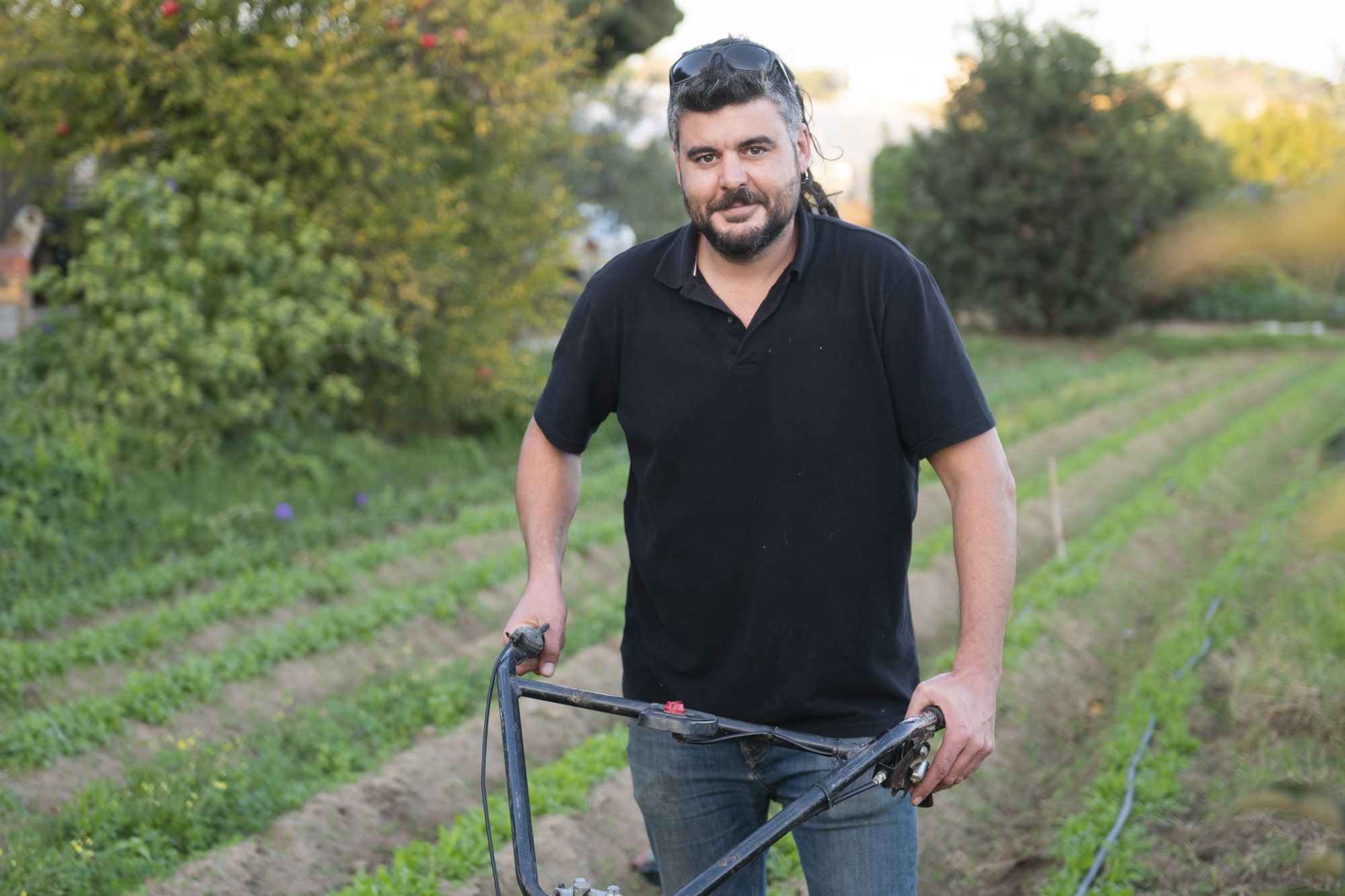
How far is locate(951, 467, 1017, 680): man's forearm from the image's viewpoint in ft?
7.69

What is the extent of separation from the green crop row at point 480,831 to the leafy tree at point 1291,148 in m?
3.09

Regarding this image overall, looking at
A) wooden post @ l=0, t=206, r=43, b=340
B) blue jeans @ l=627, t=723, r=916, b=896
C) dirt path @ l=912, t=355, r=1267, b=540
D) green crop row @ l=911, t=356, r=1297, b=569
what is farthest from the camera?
dirt path @ l=912, t=355, r=1267, b=540

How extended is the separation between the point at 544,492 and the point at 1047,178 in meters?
19.7

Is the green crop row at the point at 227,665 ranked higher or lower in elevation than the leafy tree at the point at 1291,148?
lower

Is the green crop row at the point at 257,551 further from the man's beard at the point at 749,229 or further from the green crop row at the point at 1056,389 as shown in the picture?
the man's beard at the point at 749,229

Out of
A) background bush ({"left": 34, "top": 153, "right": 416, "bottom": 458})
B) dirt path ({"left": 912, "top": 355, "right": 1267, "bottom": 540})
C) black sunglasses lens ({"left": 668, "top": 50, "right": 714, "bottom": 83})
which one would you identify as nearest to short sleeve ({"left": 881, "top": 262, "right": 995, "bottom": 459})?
black sunglasses lens ({"left": 668, "top": 50, "right": 714, "bottom": 83})

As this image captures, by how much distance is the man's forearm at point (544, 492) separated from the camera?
9.09ft

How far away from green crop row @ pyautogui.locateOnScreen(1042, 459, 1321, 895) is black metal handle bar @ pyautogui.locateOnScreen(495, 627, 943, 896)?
2400mm

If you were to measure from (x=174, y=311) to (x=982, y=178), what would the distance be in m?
15.9

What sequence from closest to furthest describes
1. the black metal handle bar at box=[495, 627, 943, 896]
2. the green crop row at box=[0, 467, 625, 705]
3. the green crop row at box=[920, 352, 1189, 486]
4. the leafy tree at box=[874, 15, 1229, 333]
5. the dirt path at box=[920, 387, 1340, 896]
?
the black metal handle bar at box=[495, 627, 943, 896] → the dirt path at box=[920, 387, 1340, 896] → the green crop row at box=[0, 467, 625, 705] → the green crop row at box=[920, 352, 1189, 486] → the leafy tree at box=[874, 15, 1229, 333]

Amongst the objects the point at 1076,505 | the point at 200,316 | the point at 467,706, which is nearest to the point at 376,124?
the point at 200,316

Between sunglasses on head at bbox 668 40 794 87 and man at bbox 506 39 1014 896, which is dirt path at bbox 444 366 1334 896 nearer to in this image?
man at bbox 506 39 1014 896

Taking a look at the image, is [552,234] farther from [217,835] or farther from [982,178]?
[982,178]

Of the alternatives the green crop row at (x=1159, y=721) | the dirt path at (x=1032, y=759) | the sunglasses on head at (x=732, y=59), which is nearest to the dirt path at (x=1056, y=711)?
the dirt path at (x=1032, y=759)
